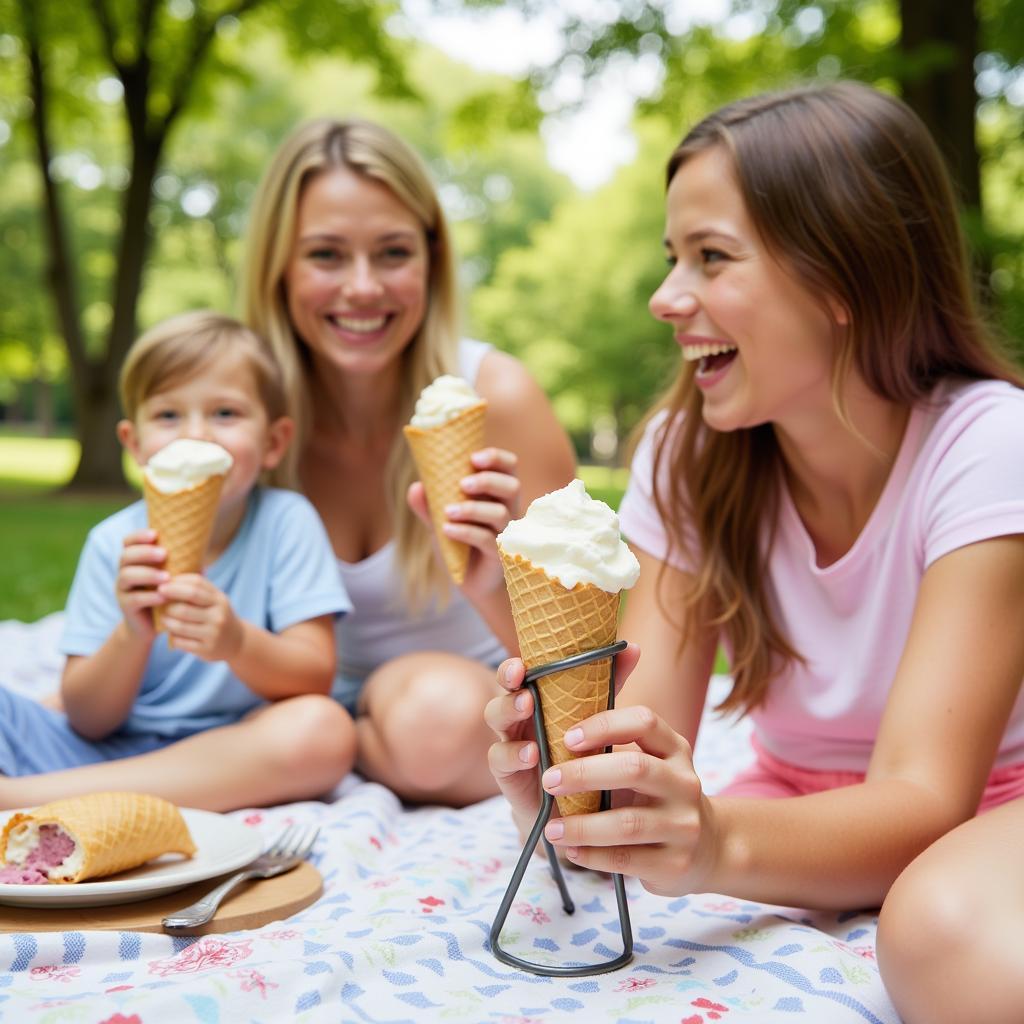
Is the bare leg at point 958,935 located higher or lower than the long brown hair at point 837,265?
lower

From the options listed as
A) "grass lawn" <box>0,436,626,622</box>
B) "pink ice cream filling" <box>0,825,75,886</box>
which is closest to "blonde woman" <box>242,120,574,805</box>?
"pink ice cream filling" <box>0,825,75,886</box>

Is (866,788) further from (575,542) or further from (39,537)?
(39,537)

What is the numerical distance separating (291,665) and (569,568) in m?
1.59

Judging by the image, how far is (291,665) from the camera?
3244mm

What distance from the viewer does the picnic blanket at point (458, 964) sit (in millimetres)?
1828

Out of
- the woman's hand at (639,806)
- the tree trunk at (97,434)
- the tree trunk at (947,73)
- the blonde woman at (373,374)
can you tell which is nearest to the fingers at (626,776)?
the woman's hand at (639,806)

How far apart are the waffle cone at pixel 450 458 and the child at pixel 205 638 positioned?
0.57m

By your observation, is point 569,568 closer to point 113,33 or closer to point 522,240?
point 113,33

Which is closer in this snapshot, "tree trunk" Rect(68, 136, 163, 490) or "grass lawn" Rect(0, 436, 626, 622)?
"grass lawn" Rect(0, 436, 626, 622)

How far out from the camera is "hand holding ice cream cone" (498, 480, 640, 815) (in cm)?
187

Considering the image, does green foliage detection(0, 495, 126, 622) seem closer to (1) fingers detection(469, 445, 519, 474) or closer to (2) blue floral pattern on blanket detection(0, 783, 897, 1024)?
(1) fingers detection(469, 445, 519, 474)

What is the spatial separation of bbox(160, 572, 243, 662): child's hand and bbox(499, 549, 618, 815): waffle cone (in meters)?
1.32

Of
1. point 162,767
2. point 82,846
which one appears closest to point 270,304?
point 162,767

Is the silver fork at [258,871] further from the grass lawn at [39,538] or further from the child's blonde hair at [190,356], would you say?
the grass lawn at [39,538]
